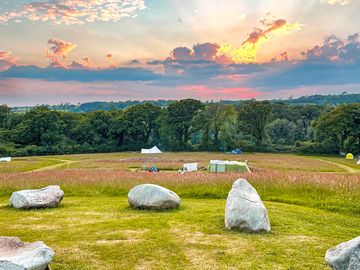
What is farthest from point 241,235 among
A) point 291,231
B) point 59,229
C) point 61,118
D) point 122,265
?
point 61,118

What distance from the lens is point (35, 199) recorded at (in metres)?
18.9

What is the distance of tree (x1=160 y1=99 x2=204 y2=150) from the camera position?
102 m

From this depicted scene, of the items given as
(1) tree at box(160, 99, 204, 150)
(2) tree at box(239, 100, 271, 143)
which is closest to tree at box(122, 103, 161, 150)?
(1) tree at box(160, 99, 204, 150)

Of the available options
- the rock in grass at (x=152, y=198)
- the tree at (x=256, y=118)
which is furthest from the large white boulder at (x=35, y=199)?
the tree at (x=256, y=118)

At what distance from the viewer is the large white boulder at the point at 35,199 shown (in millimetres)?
18672

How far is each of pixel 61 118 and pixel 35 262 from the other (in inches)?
4058

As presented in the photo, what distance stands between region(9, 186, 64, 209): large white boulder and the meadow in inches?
22.8

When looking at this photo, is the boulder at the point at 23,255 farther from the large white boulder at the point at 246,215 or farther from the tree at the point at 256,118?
the tree at the point at 256,118

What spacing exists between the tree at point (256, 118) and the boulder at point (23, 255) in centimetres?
9670

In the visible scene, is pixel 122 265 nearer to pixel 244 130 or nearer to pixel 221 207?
pixel 221 207

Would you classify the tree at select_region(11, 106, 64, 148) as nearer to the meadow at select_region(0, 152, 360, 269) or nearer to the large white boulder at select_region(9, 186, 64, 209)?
the meadow at select_region(0, 152, 360, 269)

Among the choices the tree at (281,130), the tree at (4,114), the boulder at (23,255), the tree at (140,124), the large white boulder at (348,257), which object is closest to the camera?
the large white boulder at (348,257)

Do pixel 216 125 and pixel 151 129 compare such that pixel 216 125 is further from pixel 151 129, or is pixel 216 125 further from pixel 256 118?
pixel 151 129

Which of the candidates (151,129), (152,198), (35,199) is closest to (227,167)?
(152,198)
